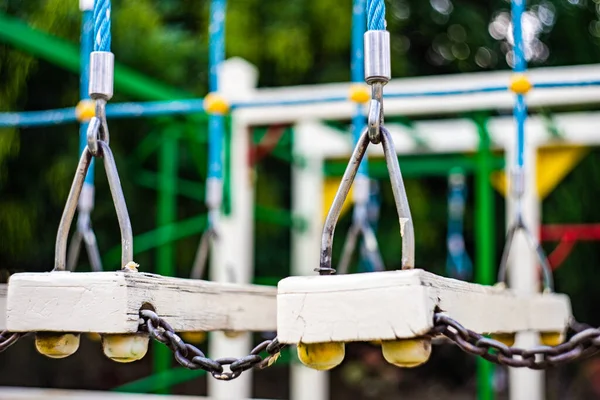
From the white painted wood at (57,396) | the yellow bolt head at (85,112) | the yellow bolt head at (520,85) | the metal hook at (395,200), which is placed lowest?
the white painted wood at (57,396)

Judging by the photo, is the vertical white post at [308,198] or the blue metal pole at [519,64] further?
the vertical white post at [308,198]

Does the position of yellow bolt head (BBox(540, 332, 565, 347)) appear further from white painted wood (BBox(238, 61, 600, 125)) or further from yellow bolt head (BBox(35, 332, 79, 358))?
yellow bolt head (BBox(35, 332, 79, 358))

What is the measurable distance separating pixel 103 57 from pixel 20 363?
413cm

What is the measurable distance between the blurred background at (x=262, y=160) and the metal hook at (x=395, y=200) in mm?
2322

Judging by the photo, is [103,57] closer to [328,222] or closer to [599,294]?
[328,222]

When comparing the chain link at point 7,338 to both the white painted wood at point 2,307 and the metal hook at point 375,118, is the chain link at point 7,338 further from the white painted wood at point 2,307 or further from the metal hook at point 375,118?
the metal hook at point 375,118

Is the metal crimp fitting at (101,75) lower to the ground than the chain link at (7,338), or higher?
higher

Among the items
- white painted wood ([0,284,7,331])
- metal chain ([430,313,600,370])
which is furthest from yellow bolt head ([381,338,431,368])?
white painted wood ([0,284,7,331])

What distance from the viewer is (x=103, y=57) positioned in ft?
4.00

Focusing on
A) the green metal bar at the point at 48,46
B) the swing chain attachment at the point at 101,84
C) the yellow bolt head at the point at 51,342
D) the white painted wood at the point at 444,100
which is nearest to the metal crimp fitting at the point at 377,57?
the swing chain attachment at the point at 101,84

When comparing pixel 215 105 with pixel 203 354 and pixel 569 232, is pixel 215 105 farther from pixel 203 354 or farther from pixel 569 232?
pixel 569 232

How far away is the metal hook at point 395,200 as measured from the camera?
3.34 ft

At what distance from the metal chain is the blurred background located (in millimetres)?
2463

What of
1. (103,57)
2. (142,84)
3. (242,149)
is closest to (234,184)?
(242,149)
